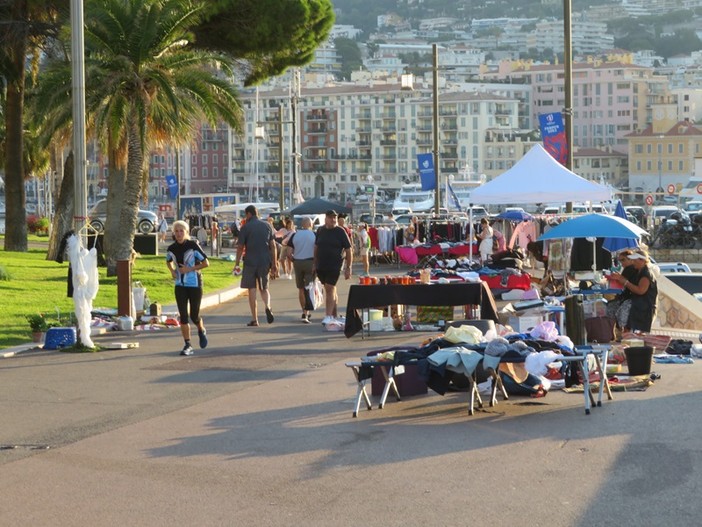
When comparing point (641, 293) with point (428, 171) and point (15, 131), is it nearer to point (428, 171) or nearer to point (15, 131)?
point (15, 131)

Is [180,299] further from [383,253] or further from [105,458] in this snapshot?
[383,253]

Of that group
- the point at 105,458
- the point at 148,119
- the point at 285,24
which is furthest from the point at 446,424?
the point at 285,24

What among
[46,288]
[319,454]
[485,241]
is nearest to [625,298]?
[319,454]

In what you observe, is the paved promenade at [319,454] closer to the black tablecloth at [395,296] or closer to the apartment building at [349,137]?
the black tablecloth at [395,296]

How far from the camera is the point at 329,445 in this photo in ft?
36.1

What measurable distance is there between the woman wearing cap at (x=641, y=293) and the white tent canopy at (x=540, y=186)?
29.8 ft

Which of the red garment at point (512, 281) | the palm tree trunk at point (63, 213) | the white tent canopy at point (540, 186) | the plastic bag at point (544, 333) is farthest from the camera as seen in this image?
the palm tree trunk at point (63, 213)

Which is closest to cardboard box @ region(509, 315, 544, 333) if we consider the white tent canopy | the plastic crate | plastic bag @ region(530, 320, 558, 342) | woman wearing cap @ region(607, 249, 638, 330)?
woman wearing cap @ region(607, 249, 638, 330)

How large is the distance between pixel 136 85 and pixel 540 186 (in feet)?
33.8

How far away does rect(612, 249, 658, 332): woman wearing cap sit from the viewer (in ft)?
57.6

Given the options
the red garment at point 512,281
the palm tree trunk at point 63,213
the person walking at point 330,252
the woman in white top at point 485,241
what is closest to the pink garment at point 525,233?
the woman in white top at point 485,241

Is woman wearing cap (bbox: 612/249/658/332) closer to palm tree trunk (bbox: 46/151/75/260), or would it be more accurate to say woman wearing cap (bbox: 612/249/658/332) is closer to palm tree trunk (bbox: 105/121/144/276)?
palm tree trunk (bbox: 105/121/144/276)

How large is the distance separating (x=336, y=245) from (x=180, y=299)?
15.7ft

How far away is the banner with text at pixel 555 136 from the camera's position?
2995 cm
